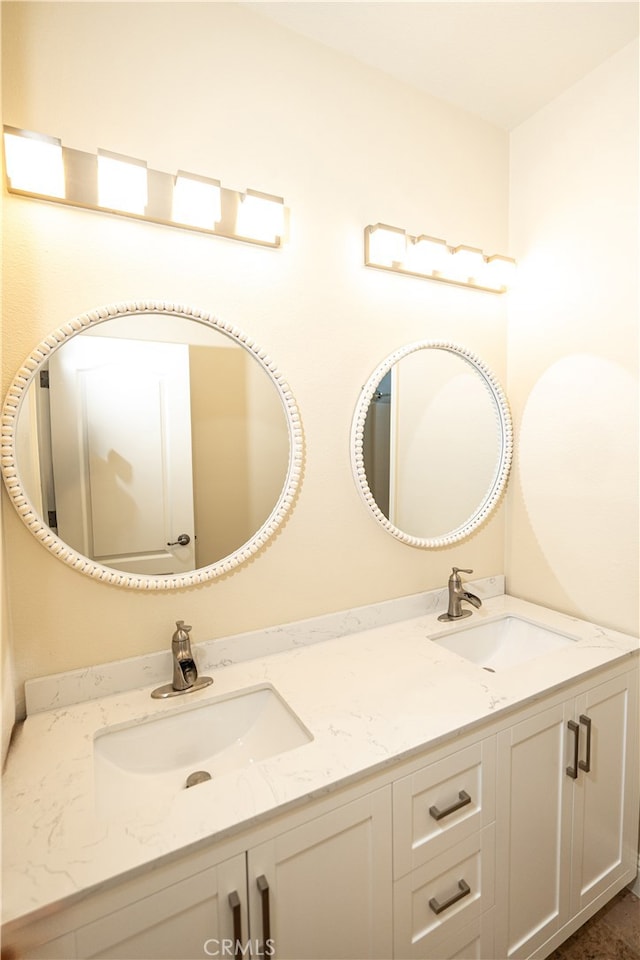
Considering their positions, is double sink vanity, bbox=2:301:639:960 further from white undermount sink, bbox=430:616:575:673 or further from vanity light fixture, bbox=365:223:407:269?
vanity light fixture, bbox=365:223:407:269

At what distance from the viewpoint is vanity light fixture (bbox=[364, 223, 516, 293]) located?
1.44 metres

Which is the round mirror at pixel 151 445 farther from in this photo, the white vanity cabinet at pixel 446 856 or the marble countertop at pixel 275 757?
the white vanity cabinet at pixel 446 856

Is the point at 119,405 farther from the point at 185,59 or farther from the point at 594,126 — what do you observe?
the point at 594,126

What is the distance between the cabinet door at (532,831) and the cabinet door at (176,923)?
0.65 metres

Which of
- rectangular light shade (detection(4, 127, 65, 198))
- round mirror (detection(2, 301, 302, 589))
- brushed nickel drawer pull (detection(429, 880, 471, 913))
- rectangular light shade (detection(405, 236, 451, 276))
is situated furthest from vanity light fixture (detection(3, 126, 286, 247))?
brushed nickel drawer pull (detection(429, 880, 471, 913))

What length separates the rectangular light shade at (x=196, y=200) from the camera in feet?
3.76

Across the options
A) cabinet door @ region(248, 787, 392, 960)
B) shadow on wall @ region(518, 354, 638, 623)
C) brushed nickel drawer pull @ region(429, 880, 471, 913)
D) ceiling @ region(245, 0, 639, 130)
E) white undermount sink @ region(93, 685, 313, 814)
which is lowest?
brushed nickel drawer pull @ region(429, 880, 471, 913)

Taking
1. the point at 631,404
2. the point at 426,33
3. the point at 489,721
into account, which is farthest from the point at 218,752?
the point at 426,33

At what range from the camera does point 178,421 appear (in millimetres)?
1198

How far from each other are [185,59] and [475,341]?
47.6 inches

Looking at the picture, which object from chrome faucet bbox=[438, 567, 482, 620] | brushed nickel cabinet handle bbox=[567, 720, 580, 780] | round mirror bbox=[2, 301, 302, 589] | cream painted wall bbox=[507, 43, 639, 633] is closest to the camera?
round mirror bbox=[2, 301, 302, 589]

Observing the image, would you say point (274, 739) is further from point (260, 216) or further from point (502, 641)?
point (260, 216)

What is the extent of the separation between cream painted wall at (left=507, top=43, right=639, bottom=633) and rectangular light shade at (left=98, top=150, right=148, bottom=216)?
1.34 metres

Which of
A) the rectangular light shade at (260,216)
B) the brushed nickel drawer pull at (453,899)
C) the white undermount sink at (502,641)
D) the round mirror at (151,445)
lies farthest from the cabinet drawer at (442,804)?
the rectangular light shade at (260,216)
